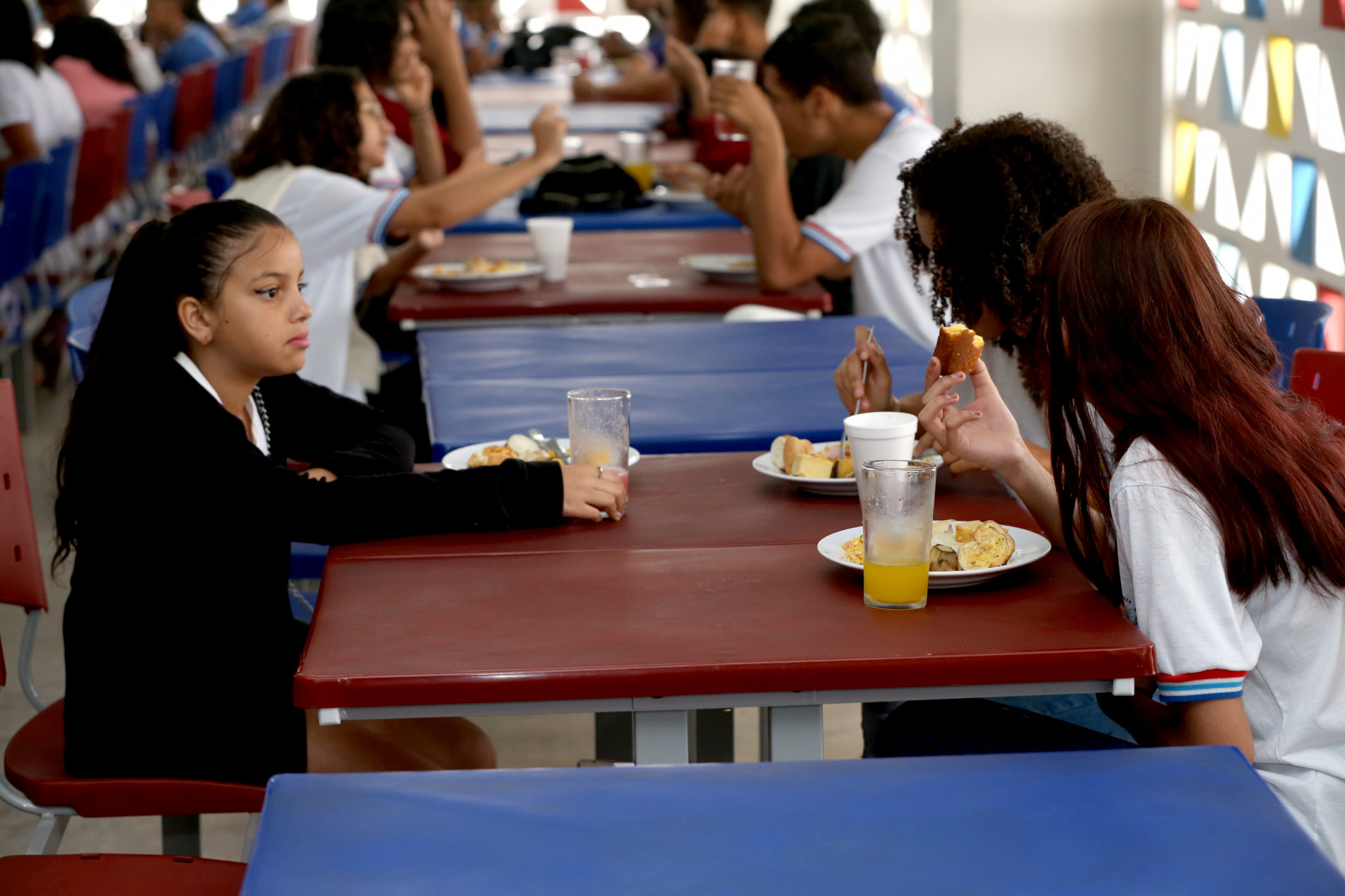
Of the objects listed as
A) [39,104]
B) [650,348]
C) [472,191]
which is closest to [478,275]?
[472,191]

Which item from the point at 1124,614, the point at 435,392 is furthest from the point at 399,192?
the point at 1124,614

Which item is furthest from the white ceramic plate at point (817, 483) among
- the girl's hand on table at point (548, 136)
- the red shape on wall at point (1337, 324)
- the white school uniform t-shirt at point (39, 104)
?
the white school uniform t-shirt at point (39, 104)

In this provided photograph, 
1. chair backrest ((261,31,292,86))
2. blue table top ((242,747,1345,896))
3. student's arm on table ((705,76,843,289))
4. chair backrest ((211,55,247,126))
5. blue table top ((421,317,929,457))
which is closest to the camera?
blue table top ((242,747,1345,896))

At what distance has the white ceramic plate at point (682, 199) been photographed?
402cm

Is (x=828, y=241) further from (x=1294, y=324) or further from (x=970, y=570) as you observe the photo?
(x=970, y=570)

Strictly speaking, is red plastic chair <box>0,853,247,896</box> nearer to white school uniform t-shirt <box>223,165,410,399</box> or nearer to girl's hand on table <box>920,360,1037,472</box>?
girl's hand on table <box>920,360,1037,472</box>

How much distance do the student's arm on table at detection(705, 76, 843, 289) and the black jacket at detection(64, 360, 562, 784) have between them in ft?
4.46

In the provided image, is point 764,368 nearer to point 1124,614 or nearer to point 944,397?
point 944,397

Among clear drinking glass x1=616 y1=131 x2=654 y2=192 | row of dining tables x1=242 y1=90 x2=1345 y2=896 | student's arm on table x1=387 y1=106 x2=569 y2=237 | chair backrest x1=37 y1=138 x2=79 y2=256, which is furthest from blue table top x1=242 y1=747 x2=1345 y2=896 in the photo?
chair backrest x1=37 y1=138 x2=79 y2=256

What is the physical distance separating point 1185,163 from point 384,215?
2.34 m

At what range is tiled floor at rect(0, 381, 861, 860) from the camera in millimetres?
2131

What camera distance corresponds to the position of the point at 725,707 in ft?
3.76

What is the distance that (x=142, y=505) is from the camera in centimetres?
145

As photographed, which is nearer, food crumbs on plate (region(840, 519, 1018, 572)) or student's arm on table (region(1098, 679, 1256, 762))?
student's arm on table (region(1098, 679, 1256, 762))
